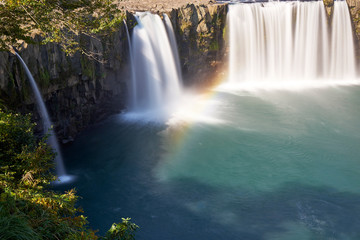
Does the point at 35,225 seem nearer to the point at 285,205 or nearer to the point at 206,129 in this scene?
the point at 285,205

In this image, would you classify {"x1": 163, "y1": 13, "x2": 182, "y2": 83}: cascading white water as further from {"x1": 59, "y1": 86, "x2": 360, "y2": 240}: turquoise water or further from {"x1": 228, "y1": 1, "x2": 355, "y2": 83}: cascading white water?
{"x1": 228, "y1": 1, "x2": 355, "y2": 83}: cascading white water

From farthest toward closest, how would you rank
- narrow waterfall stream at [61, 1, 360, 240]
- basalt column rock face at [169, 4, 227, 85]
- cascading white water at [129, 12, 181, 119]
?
basalt column rock face at [169, 4, 227, 85] < cascading white water at [129, 12, 181, 119] < narrow waterfall stream at [61, 1, 360, 240]

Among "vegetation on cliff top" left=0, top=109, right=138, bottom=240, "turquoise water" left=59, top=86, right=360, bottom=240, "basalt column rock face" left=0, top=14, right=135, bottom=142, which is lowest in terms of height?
"turquoise water" left=59, top=86, right=360, bottom=240

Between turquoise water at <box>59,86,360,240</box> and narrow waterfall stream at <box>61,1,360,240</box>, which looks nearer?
turquoise water at <box>59,86,360,240</box>

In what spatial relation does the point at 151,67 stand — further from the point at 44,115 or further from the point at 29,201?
the point at 29,201

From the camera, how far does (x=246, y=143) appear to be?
2211 centimetres

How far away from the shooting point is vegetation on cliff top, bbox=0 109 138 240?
723cm

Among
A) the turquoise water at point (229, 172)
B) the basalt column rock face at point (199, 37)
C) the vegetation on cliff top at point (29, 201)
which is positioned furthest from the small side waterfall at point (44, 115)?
the basalt column rock face at point (199, 37)

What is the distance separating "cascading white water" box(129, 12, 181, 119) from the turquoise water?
8.41ft

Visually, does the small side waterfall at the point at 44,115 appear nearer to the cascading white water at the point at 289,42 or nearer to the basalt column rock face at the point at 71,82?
the basalt column rock face at the point at 71,82

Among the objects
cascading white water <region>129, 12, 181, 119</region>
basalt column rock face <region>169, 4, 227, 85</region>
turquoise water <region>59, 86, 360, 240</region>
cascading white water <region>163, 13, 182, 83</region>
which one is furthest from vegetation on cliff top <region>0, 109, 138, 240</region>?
basalt column rock face <region>169, 4, 227, 85</region>

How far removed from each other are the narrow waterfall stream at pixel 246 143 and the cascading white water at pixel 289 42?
11 cm

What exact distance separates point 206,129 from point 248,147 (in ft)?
13.2

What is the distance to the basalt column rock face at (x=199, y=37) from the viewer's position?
3102 centimetres
